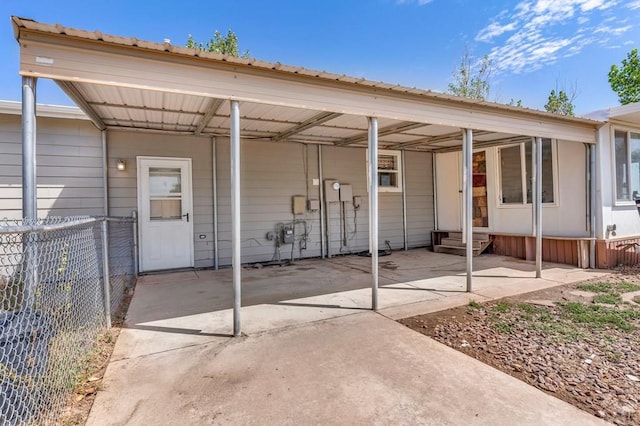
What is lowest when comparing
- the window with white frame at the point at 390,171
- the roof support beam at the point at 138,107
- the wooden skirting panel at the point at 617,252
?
the wooden skirting panel at the point at 617,252

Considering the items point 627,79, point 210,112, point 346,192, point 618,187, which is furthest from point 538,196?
point 627,79

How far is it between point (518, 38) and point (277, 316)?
2105 centimetres

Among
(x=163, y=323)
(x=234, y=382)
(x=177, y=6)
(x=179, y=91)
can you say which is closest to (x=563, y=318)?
(x=234, y=382)

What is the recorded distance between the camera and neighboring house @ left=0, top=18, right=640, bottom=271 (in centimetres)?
340

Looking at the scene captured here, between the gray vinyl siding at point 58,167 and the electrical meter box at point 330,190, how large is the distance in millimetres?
4435

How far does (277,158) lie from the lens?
7.49 metres

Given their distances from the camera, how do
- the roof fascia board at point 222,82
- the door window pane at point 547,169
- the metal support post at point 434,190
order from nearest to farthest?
the roof fascia board at point 222,82
the door window pane at point 547,169
the metal support post at point 434,190

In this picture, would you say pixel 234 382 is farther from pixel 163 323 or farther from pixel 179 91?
pixel 179 91

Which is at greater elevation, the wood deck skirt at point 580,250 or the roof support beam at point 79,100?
the roof support beam at point 79,100

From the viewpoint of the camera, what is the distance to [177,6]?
16.1 metres

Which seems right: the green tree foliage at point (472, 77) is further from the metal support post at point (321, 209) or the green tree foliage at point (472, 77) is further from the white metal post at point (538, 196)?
the white metal post at point (538, 196)

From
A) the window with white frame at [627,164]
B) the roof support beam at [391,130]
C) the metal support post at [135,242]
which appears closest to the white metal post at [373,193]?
the roof support beam at [391,130]

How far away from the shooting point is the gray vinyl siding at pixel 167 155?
606 centimetres

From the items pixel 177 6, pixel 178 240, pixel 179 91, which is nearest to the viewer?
pixel 179 91
